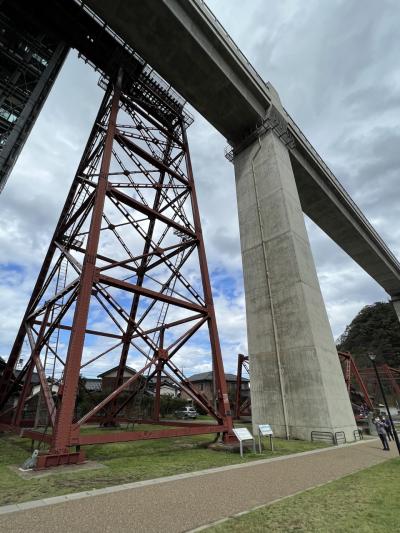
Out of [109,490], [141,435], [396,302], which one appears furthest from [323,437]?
[396,302]

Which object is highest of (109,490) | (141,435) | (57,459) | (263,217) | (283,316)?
(263,217)

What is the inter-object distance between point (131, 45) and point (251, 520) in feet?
64.2

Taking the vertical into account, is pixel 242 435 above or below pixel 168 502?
above

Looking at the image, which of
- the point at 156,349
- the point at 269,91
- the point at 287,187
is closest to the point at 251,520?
the point at 156,349

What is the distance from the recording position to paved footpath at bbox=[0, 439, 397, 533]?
147 inches

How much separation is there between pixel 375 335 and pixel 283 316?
64547 millimetres

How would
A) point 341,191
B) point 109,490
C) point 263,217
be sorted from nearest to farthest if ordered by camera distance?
point 109,490 < point 263,217 < point 341,191

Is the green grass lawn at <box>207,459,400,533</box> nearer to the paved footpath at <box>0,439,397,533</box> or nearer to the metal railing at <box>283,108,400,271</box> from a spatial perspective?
the paved footpath at <box>0,439,397,533</box>

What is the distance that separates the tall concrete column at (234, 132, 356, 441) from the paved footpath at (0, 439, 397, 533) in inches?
245

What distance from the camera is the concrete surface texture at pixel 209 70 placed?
575 inches

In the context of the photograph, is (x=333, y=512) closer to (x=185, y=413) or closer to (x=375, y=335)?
(x=185, y=413)

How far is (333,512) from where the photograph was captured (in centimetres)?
432

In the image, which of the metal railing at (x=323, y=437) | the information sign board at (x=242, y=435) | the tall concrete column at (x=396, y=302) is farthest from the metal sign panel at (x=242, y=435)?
the tall concrete column at (x=396, y=302)

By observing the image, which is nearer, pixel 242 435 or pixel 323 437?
pixel 242 435
